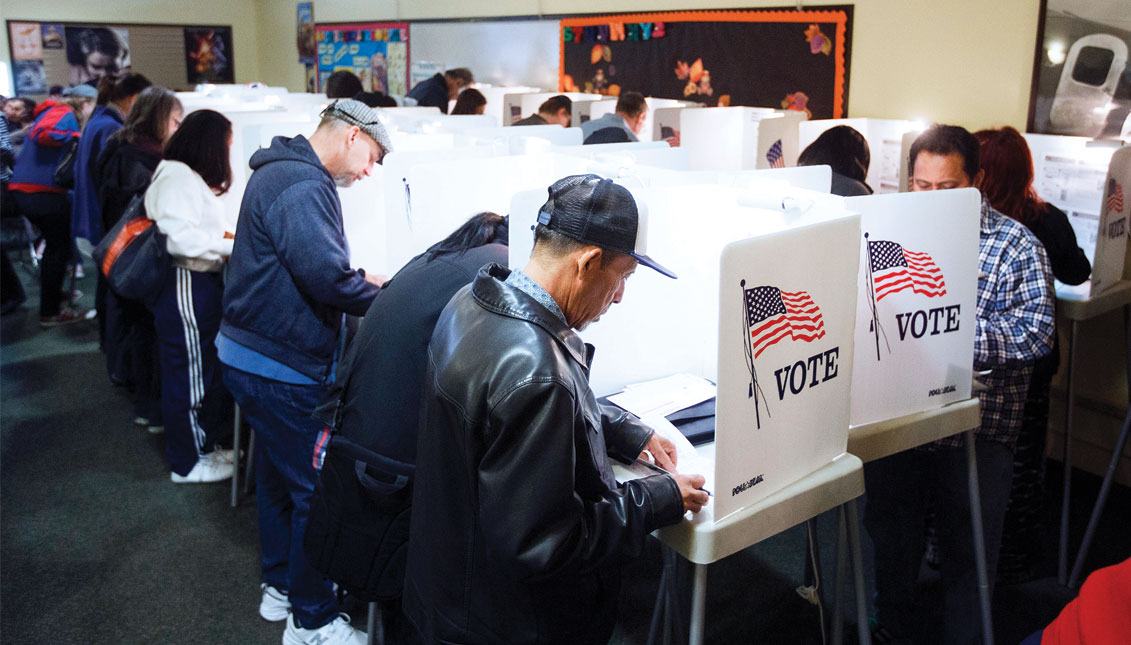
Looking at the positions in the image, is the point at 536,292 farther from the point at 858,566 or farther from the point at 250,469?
the point at 250,469

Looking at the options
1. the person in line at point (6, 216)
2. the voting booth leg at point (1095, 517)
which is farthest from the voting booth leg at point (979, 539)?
the person in line at point (6, 216)

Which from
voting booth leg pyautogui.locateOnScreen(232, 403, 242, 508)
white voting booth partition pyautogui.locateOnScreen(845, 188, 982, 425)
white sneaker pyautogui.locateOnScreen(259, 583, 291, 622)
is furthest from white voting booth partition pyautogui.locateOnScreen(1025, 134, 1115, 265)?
voting booth leg pyautogui.locateOnScreen(232, 403, 242, 508)

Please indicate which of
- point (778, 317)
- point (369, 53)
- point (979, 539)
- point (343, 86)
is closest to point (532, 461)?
point (778, 317)

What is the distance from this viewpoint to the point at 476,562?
131 centimetres

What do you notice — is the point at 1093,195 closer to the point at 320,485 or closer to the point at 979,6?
the point at 979,6

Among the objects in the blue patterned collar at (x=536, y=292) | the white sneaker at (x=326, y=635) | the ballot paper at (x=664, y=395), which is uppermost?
the blue patterned collar at (x=536, y=292)

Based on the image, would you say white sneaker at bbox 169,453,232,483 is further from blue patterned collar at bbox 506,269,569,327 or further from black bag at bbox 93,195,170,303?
blue patterned collar at bbox 506,269,569,327

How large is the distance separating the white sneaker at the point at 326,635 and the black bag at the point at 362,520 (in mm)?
631

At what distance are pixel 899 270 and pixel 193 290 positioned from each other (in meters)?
2.23

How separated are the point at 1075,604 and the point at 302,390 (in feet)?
5.57

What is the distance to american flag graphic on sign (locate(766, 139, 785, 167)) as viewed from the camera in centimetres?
430

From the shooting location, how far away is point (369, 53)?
9.93 meters

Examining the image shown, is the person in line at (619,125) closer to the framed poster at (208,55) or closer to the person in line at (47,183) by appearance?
the person in line at (47,183)

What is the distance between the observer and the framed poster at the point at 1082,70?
3.50 metres
